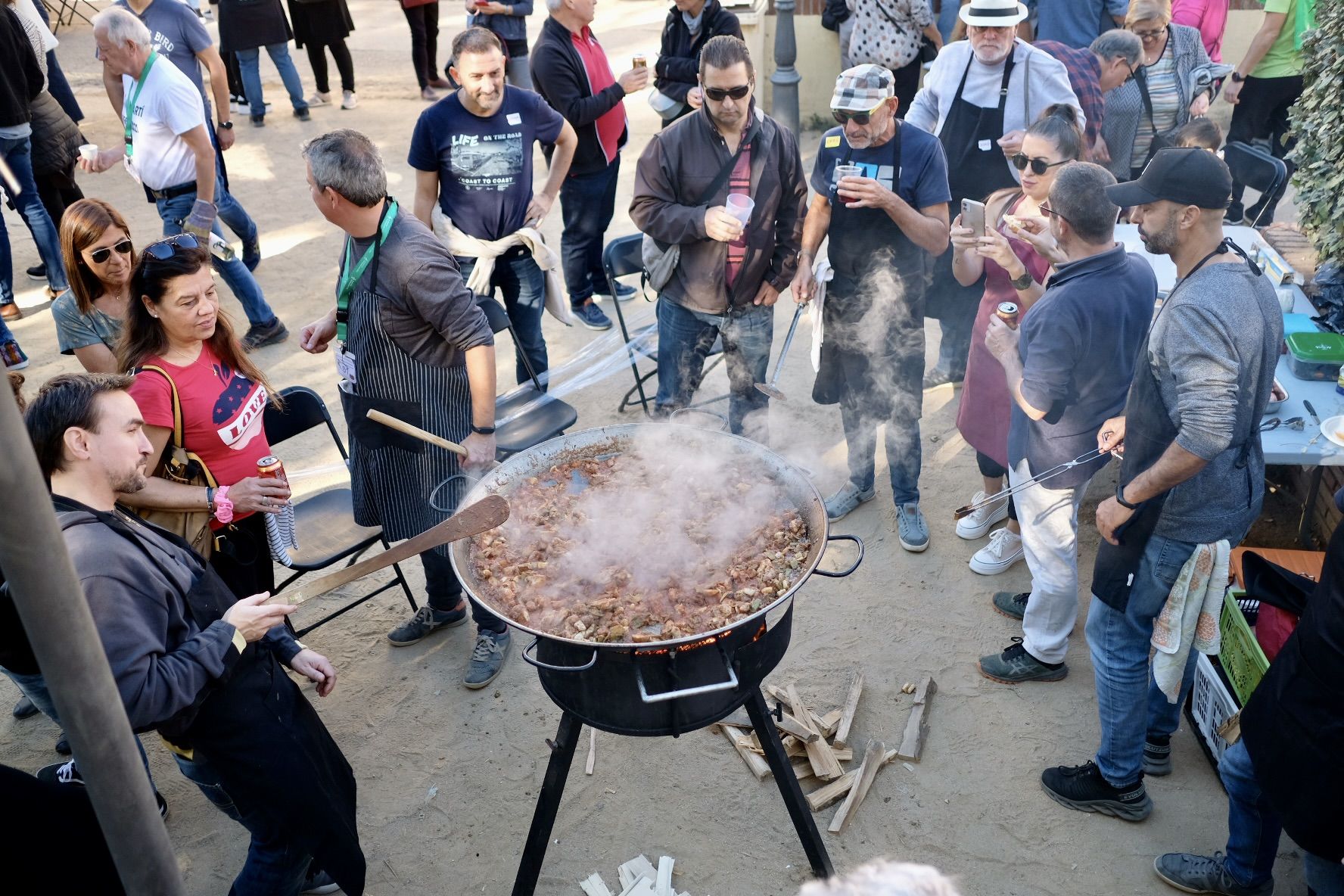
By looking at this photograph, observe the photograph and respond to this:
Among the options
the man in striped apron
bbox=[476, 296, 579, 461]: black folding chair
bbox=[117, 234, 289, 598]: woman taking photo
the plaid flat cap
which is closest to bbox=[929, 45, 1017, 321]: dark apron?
the plaid flat cap

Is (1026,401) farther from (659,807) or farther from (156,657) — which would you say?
(156,657)

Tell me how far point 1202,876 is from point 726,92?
146 inches

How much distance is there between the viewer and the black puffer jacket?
702 centimetres

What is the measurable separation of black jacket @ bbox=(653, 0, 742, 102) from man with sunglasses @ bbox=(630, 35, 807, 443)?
112 inches

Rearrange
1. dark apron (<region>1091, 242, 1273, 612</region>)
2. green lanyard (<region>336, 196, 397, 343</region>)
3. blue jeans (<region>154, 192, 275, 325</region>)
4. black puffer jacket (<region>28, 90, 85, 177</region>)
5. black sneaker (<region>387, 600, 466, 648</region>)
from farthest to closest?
black puffer jacket (<region>28, 90, 85, 177</region>) < blue jeans (<region>154, 192, 275, 325</region>) < black sneaker (<region>387, 600, 466, 648</region>) < green lanyard (<region>336, 196, 397, 343</region>) < dark apron (<region>1091, 242, 1273, 612</region>)

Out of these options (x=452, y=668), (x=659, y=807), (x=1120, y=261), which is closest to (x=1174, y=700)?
(x=1120, y=261)

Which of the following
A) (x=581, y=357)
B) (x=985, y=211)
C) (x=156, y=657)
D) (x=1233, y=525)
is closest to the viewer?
(x=156, y=657)

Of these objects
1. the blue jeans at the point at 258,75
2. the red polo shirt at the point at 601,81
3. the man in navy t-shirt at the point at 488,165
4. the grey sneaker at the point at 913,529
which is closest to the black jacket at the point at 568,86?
the red polo shirt at the point at 601,81

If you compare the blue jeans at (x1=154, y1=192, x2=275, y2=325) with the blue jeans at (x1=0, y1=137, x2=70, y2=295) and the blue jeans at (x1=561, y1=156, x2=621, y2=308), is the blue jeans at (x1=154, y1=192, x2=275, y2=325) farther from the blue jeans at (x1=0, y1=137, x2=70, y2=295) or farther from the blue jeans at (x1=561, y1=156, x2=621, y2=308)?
the blue jeans at (x1=561, y1=156, x2=621, y2=308)

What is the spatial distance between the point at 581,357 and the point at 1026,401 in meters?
3.86

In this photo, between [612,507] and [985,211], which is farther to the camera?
[985,211]

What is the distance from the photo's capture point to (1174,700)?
11.8ft

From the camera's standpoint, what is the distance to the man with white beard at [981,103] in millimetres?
5352

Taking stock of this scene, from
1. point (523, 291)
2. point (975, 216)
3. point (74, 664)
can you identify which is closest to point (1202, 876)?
point (975, 216)
